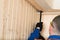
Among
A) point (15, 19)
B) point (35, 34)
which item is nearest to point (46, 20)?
point (35, 34)

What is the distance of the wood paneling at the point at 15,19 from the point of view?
3.49 ft

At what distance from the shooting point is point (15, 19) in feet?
4.17

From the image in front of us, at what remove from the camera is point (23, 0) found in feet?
4.72

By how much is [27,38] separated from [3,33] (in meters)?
0.56

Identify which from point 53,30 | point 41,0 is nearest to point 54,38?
point 53,30

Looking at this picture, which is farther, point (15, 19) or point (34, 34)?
point (34, 34)

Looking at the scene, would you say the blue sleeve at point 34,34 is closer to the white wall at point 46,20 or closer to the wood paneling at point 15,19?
the wood paneling at point 15,19

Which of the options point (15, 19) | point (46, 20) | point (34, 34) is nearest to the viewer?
point (15, 19)

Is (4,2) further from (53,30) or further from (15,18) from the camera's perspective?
(53,30)

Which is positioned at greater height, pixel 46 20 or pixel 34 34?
pixel 46 20

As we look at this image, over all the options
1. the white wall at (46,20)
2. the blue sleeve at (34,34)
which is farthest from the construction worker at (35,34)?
the white wall at (46,20)

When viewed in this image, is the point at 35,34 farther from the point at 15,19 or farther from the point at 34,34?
the point at 15,19

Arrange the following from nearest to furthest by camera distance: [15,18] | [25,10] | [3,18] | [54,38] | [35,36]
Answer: [54,38] < [3,18] < [15,18] < [25,10] < [35,36]

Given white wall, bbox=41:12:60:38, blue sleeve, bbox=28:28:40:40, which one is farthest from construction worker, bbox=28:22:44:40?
white wall, bbox=41:12:60:38
